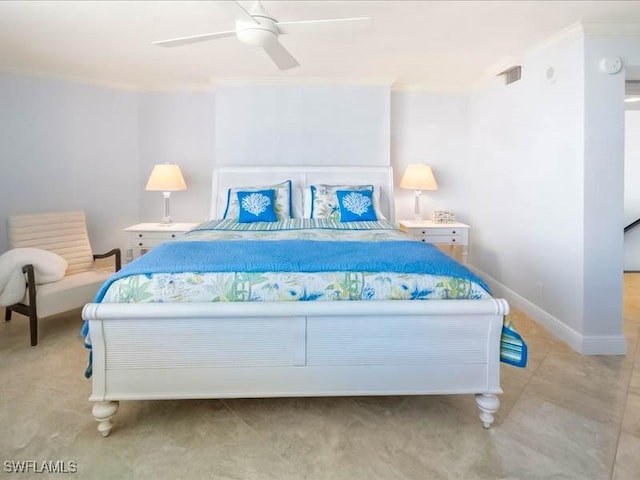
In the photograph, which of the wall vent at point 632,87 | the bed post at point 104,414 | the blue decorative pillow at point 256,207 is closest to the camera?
the bed post at point 104,414

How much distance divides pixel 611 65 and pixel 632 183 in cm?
307

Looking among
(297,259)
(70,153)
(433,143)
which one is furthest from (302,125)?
(297,259)

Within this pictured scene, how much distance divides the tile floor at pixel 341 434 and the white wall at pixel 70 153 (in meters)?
2.19

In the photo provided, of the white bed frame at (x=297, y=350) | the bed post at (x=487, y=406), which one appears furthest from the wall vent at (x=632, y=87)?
the bed post at (x=487, y=406)

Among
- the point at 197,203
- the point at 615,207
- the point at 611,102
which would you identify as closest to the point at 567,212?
the point at 615,207

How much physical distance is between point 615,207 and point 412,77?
2.26 meters

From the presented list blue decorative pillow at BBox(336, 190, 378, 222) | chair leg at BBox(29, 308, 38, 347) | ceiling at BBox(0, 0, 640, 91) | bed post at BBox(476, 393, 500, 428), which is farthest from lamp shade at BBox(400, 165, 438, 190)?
chair leg at BBox(29, 308, 38, 347)

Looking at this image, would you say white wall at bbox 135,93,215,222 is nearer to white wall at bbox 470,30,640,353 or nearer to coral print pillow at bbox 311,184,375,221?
coral print pillow at bbox 311,184,375,221

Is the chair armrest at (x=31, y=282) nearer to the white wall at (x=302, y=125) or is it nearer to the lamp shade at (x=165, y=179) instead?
the lamp shade at (x=165, y=179)

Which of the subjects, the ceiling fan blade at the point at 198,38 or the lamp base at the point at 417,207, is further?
the lamp base at the point at 417,207

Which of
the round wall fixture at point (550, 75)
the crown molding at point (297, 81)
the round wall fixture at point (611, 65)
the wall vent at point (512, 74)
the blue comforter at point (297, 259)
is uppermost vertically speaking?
the crown molding at point (297, 81)

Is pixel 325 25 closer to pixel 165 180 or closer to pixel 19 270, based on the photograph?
pixel 165 180

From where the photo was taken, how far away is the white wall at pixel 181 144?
443cm

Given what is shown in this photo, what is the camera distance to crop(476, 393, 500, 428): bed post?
1843 mm
